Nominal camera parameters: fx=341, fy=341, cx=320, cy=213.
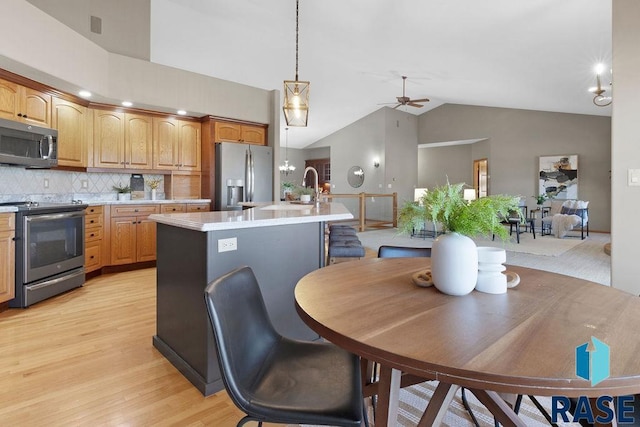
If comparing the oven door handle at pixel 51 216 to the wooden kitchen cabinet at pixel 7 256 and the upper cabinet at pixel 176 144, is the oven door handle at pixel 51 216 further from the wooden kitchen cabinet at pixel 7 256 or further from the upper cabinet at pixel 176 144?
the upper cabinet at pixel 176 144

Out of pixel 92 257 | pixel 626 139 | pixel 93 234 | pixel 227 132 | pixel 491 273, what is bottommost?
pixel 92 257

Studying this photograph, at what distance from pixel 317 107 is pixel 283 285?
7.73 metres

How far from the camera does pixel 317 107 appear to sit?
9.23 meters

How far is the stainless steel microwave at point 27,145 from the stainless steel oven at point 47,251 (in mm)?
500

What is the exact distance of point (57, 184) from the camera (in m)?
4.17

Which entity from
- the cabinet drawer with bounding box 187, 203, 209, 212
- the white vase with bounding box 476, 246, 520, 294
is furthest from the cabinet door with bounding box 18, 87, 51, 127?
the white vase with bounding box 476, 246, 520, 294

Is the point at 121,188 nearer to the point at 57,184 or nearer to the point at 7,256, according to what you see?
the point at 57,184

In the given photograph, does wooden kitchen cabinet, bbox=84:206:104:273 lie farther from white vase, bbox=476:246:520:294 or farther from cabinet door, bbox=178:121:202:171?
white vase, bbox=476:246:520:294

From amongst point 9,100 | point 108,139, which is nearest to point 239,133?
point 108,139

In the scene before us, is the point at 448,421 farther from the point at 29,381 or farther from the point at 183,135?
the point at 183,135

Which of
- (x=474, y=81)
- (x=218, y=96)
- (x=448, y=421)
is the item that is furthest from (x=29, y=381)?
(x=474, y=81)

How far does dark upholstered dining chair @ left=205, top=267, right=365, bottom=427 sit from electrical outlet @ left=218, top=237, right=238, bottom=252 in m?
0.63

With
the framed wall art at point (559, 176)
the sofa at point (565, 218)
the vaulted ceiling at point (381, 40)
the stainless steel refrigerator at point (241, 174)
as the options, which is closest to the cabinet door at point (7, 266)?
the stainless steel refrigerator at point (241, 174)

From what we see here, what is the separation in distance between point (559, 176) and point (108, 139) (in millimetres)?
10226
